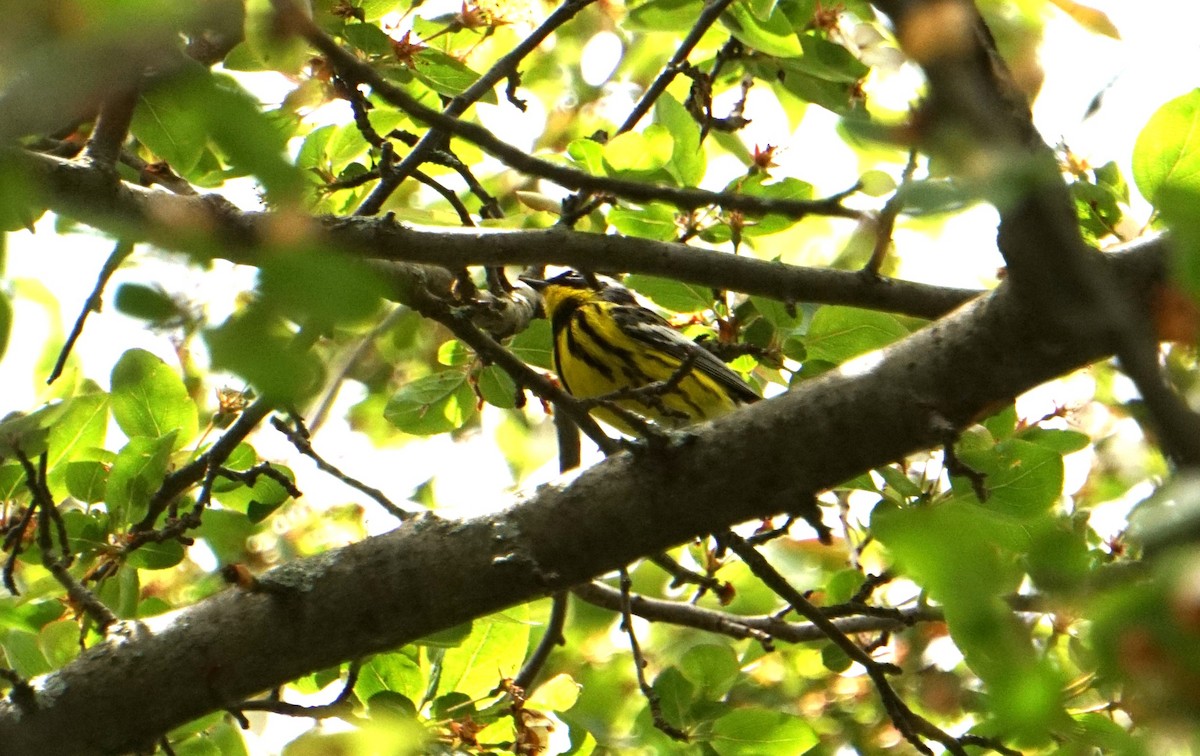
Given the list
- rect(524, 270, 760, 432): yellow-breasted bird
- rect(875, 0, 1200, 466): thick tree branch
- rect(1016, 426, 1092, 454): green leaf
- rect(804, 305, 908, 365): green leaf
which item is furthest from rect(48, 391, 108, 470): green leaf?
rect(875, 0, 1200, 466): thick tree branch

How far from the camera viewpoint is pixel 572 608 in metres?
3.82

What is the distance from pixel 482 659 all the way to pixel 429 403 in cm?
71

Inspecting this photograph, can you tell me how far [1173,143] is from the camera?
2186 mm

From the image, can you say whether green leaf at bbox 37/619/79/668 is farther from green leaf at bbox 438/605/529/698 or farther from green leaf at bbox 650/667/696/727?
green leaf at bbox 650/667/696/727

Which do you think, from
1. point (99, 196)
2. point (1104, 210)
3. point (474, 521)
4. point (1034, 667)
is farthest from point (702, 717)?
point (1034, 667)

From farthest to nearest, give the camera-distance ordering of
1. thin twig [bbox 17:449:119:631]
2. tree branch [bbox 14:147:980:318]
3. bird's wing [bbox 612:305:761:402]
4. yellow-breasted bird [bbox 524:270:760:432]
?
yellow-breasted bird [bbox 524:270:760:432] < bird's wing [bbox 612:305:761:402] < thin twig [bbox 17:449:119:631] < tree branch [bbox 14:147:980:318]

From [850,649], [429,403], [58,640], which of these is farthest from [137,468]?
[850,649]

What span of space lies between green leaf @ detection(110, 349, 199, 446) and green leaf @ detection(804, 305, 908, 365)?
1372 millimetres

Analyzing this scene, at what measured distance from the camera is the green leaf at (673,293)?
282 cm

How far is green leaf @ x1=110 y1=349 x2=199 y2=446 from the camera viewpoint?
8.53 feet

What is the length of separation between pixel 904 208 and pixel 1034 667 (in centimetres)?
28

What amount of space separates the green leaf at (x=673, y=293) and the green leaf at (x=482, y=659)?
81 cm

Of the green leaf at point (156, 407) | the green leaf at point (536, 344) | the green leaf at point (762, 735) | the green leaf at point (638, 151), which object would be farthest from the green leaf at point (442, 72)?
the green leaf at point (762, 735)

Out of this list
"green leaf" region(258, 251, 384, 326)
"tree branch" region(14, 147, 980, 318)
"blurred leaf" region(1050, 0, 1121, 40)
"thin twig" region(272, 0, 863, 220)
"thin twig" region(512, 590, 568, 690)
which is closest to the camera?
"green leaf" region(258, 251, 384, 326)
